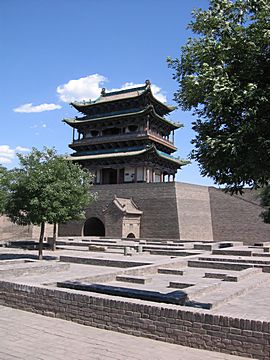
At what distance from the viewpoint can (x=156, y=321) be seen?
6.57m

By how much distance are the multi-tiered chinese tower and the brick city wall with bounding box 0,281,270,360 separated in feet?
98.9

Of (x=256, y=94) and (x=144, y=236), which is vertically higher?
(x=256, y=94)

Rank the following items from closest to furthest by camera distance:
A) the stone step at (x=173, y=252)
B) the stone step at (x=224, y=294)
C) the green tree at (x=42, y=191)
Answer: the stone step at (x=224, y=294)
the green tree at (x=42, y=191)
the stone step at (x=173, y=252)

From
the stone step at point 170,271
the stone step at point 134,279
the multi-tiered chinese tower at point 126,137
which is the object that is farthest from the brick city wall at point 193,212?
the stone step at point 134,279

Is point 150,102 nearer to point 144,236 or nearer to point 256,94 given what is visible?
point 144,236

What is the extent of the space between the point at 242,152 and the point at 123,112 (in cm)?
3546

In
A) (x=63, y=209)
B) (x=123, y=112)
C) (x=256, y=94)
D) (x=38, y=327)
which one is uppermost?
(x=123, y=112)

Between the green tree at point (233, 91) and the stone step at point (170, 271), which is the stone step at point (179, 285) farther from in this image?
the green tree at point (233, 91)

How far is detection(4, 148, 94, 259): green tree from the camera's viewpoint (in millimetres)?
16078

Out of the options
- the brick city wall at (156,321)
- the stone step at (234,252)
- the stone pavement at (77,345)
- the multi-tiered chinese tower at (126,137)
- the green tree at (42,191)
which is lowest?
the stone pavement at (77,345)

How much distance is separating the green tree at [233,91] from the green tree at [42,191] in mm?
10023

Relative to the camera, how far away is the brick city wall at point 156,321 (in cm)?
573

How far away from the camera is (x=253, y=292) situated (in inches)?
389

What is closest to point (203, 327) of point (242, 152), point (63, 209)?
point (242, 152)
